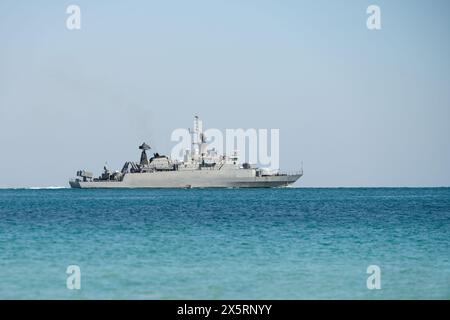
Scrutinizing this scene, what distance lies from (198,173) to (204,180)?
5.37 feet

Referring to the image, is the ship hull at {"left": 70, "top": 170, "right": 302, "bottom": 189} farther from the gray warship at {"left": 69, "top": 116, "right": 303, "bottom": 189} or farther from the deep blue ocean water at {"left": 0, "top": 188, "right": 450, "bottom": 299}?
the deep blue ocean water at {"left": 0, "top": 188, "right": 450, "bottom": 299}

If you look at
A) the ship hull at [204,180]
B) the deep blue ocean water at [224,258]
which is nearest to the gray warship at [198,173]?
the ship hull at [204,180]

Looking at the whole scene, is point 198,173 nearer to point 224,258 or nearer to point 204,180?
point 204,180

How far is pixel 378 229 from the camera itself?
144ft

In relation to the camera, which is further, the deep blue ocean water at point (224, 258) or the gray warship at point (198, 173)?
the gray warship at point (198, 173)

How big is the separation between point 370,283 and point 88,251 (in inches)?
516

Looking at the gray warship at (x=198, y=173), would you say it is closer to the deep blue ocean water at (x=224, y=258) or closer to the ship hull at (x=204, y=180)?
the ship hull at (x=204, y=180)

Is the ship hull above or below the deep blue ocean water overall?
above

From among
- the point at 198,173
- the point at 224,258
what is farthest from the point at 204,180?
the point at 224,258

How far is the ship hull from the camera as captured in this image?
138m

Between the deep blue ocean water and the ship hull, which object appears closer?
the deep blue ocean water

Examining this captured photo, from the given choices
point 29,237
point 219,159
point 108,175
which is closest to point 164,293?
point 29,237

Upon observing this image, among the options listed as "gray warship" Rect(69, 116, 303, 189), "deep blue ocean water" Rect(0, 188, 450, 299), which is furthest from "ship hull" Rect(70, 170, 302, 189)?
"deep blue ocean water" Rect(0, 188, 450, 299)

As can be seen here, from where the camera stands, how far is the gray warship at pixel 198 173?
13825cm
